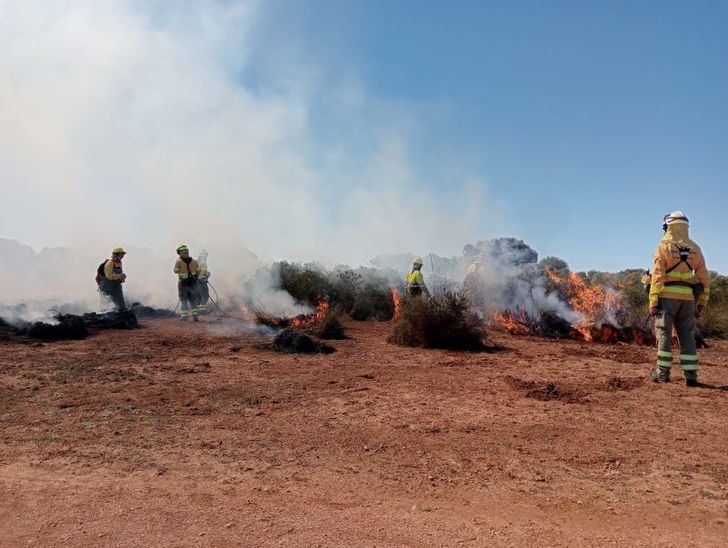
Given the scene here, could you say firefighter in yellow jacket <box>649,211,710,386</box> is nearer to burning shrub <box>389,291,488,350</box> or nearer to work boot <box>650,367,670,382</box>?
work boot <box>650,367,670,382</box>

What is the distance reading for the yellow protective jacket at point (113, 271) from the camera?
15.5 m

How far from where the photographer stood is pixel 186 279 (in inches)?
644

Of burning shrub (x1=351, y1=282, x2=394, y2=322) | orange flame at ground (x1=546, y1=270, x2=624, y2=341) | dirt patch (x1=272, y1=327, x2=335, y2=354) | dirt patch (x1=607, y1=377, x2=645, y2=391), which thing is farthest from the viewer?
burning shrub (x1=351, y1=282, x2=394, y2=322)

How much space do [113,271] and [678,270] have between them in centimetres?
1447

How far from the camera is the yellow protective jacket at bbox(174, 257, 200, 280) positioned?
16172mm

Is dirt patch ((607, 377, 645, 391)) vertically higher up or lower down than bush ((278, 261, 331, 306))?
lower down

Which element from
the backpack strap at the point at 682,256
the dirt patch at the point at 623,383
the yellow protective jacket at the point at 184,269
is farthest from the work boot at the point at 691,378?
the yellow protective jacket at the point at 184,269

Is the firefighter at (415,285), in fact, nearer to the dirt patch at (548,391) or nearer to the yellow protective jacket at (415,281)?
the yellow protective jacket at (415,281)

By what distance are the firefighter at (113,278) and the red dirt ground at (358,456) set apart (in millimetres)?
7476

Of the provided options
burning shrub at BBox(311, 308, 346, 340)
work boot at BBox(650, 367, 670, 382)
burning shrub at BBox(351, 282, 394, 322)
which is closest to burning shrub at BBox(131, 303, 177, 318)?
burning shrub at BBox(351, 282, 394, 322)

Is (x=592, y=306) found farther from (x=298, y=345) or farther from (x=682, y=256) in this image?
(x=298, y=345)

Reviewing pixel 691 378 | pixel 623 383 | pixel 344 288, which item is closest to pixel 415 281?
pixel 344 288

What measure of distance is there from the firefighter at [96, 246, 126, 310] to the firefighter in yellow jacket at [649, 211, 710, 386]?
13.7m

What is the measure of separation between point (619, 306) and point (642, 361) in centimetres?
375
